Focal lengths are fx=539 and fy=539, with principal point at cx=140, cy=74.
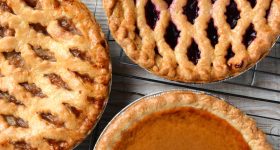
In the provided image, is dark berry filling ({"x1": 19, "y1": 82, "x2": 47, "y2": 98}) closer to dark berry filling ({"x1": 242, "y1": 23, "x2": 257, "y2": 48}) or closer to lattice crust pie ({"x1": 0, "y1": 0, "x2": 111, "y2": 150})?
lattice crust pie ({"x1": 0, "y1": 0, "x2": 111, "y2": 150})

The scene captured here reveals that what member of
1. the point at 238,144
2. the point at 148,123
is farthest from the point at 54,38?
the point at 238,144

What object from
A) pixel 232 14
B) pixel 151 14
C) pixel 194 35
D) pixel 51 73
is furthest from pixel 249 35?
pixel 51 73

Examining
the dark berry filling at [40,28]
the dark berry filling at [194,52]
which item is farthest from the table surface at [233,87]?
the dark berry filling at [40,28]

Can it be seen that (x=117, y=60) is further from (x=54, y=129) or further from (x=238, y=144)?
(x=238, y=144)

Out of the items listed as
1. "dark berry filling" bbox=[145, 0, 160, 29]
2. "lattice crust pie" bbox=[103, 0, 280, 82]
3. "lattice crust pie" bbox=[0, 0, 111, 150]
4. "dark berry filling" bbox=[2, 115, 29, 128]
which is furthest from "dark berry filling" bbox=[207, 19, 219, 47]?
"dark berry filling" bbox=[2, 115, 29, 128]

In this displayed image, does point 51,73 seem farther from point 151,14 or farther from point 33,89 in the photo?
point 151,14

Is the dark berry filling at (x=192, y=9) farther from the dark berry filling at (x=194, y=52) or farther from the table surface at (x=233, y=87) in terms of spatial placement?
the table surface at (x=233, y=87)
